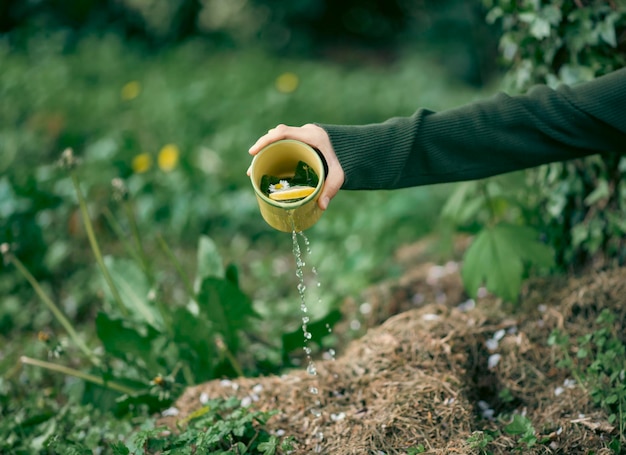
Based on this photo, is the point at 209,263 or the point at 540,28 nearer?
the point at 540,28

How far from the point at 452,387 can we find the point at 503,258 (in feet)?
1.91

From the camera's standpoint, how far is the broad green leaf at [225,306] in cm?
202

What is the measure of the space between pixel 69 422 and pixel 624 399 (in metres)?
1.75

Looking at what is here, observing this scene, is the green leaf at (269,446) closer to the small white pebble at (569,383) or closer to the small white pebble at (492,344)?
the small white pebble at (492,344)

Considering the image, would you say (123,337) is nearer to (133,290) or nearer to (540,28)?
(133,290)

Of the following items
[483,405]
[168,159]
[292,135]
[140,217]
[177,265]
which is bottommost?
[140,217]

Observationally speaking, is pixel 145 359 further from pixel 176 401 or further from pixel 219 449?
pixel 219 449

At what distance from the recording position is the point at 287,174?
1.54 m

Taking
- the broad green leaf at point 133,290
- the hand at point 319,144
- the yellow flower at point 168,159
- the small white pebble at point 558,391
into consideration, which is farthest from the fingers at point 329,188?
the yellow flower at point 168,159

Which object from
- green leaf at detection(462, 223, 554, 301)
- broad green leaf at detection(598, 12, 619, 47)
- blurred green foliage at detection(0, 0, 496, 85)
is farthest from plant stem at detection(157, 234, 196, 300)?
blurred green foliage at detection(0, 0, 496, 85)

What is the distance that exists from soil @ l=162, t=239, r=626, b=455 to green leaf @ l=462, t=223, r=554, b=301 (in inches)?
4.3

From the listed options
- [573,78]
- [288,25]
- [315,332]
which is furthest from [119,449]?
[288,25]

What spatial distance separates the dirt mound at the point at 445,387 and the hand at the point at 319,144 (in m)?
0.64

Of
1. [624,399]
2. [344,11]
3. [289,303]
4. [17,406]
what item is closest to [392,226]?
[289,303]
